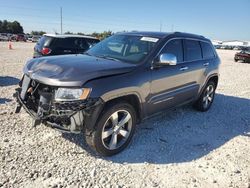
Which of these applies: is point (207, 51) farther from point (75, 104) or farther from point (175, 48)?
point (75, 104)

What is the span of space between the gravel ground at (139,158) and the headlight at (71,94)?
942 mm

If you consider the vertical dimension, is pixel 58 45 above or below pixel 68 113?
above

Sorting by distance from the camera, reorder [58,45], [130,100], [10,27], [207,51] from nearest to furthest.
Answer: [130,100] → [207,51] → [58,45] → [10,27]

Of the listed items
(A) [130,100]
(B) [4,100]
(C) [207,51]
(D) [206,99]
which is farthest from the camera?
(D) [206,99]

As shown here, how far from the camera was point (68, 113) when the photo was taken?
12.1 ft

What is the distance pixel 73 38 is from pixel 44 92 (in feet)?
25.4

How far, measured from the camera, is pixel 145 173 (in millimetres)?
3816

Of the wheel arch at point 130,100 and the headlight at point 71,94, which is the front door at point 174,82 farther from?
the headlight at point 71,94

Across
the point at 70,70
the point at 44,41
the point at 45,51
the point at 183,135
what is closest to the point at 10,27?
the point at 44,41

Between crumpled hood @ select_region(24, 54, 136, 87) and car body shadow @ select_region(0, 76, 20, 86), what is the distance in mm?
4458

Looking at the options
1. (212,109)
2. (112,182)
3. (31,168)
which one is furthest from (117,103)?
(212,109)

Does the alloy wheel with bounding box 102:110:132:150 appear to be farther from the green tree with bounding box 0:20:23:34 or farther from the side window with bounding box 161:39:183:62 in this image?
the green tree with bounding box 0:20:23:34

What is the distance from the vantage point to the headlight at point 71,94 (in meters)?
3.67

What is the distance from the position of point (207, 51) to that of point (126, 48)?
261 centimetres
